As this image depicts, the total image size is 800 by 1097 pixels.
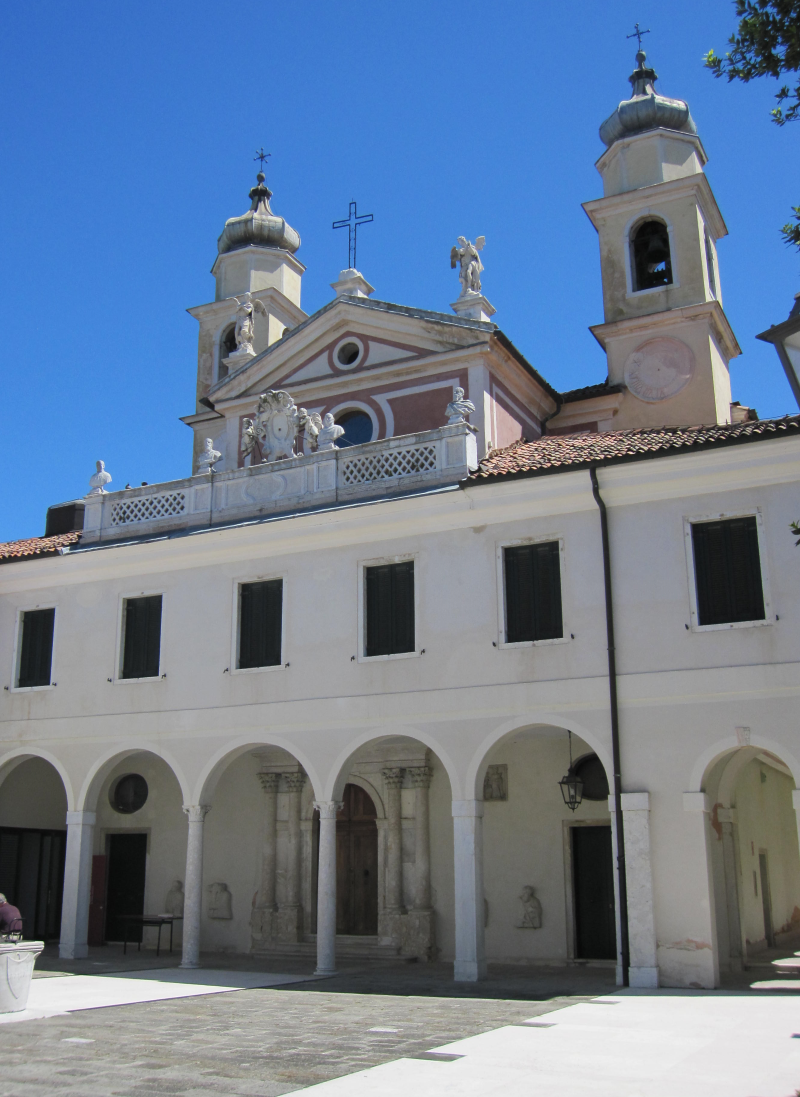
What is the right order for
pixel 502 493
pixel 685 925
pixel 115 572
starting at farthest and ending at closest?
pixel 115 572 → pixel 502 493 → pixel 685 925

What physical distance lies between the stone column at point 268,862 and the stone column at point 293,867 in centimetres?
23

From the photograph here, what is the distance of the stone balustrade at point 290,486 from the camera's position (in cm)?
1683

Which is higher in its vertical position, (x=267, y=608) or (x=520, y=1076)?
(x=267, y=608)

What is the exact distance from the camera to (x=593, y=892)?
16.9m

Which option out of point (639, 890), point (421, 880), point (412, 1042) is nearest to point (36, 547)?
point (421, 880)

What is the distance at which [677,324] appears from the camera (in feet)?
71.9

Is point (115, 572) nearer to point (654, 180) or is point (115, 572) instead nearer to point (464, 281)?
point (464, 281)

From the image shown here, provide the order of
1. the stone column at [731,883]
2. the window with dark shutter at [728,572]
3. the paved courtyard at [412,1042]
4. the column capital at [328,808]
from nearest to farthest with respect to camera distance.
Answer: the paved courtyard at [412,1042] < the window with dark shutter at [728,572] < the stone column at [731,883] < the column capital at [328,808]

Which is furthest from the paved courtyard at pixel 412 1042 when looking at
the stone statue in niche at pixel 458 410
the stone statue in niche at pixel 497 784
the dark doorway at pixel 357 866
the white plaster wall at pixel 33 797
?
the stone statue in niche at pixel 458 410

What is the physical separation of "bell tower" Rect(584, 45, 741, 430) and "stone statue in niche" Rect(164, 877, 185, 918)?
12455mm

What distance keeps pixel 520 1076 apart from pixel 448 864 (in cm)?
984

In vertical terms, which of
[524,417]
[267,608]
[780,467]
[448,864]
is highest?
[524,417]

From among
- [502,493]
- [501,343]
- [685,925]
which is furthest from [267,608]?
[685,925]

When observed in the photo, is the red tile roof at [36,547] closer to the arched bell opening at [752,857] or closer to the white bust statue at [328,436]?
the white bust statue at [328,436]
